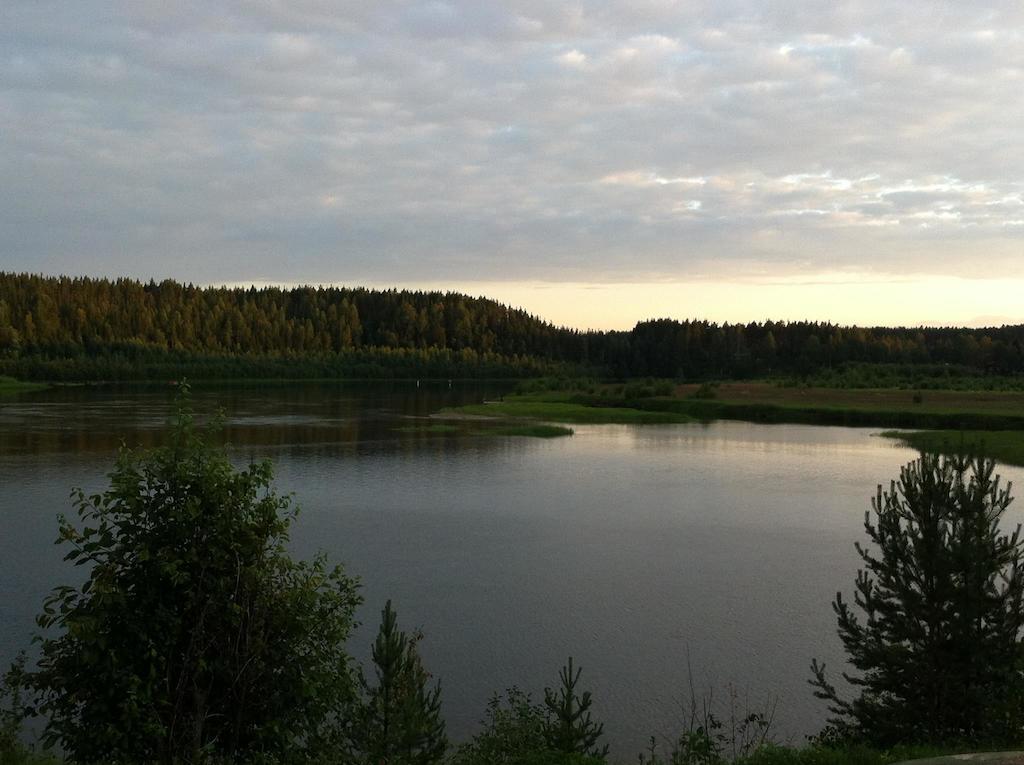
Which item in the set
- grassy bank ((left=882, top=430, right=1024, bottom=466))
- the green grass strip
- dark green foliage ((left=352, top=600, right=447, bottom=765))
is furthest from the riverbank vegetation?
dark green foliage ((left=352, top=600, right=447, bottom=765))

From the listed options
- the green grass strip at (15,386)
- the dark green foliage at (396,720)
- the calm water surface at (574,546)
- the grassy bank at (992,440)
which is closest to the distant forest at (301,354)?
the green grass strip at (15,386)

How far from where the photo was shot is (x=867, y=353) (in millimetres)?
170250

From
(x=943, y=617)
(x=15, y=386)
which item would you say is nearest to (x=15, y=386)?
(x=15, y=386)

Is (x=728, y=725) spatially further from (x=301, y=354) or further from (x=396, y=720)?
(x=301, y=354)

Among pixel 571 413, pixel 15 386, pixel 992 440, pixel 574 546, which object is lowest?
pixel 574 546

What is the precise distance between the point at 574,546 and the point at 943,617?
16344 millimetres

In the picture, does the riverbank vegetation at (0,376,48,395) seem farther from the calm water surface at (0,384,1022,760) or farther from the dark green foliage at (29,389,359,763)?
the dark green foliage at (29,389,359,763)

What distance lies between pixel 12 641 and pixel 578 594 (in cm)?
1198

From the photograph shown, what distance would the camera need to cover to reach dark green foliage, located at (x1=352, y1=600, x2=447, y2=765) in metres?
10.1

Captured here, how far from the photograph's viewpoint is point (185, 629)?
9305 mm

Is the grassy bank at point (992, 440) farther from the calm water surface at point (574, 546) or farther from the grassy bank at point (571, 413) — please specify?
the grassy bank at point (571, 413)

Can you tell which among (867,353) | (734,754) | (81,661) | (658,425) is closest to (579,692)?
(734,754)

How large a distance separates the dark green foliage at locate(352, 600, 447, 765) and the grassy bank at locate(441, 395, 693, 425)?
214 ft

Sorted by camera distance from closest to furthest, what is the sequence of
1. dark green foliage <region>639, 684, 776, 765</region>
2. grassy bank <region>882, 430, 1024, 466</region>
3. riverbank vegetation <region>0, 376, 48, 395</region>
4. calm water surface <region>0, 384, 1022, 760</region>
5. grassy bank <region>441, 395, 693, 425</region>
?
dark green foliage <region>639, 684, 776, 765</region> → calm water surface <region>0, 384, 1022, 760</region> → grassy bank <region>882, 430, 1024, 466</region> → grassy bank <region>441, 395, 693, 425</region> → riverbank vegetation <region>0, 376, 48, 395</region>
